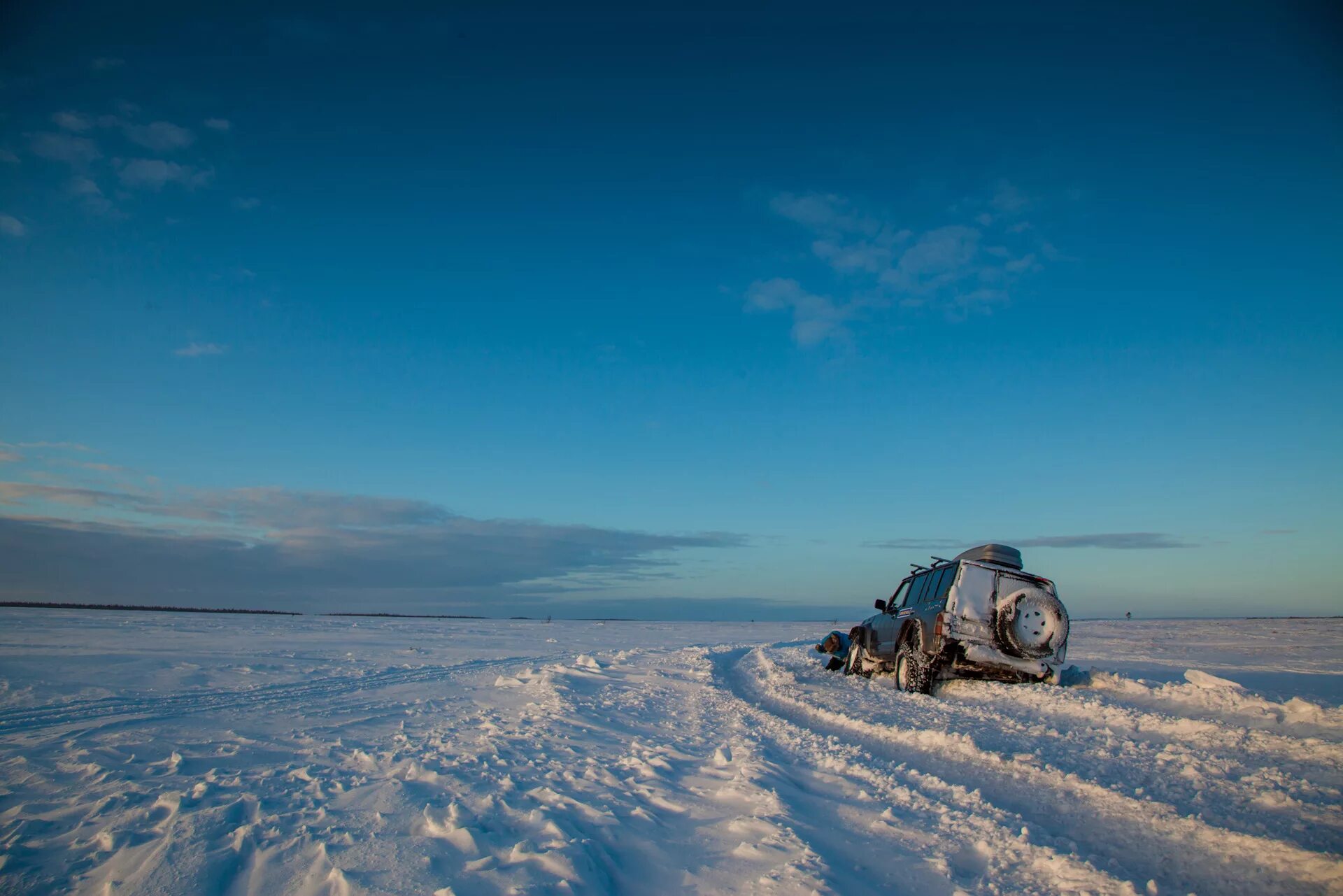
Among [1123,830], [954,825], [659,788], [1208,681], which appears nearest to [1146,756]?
[1123,830]

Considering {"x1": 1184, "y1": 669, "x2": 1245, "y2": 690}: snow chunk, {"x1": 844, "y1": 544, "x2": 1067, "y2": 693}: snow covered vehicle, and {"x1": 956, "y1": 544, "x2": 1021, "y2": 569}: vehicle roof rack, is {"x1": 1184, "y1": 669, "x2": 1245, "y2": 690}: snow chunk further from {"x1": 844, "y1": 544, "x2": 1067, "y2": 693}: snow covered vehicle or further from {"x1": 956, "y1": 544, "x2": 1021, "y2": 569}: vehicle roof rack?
{"x1": 956, "y1": 544, "x2": 1021, "y2": 569}: vehicle roof rack

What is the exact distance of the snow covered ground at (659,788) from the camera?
11.9ft

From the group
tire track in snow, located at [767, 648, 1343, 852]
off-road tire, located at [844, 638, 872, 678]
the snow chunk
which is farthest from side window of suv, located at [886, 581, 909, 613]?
the snow chunk

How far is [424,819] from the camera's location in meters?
4.31

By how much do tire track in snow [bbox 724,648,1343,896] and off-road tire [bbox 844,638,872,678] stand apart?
676 centimetres

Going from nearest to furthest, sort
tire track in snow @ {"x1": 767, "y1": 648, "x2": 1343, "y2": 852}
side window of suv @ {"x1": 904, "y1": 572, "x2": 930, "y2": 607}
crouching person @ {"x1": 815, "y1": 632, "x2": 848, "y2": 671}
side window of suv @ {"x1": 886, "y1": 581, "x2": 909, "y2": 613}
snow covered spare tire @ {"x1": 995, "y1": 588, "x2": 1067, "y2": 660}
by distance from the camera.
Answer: tire track in snow @ {"x1": 767, "y1": 648, "x2": 1343, "y2": 852}, snow covered spare tire @ {"x1": 995, "y1": 588, "x2": 1067, "y2": 660}, side window of suv @ {"x1": 904, "y1": 572, "x2": 930, "y2": 607}, side window of suv @ {"x1": 886, "y1": 581, "x2": 909, "y2": 613}, crouching person @ {"x1": 815, "y1": 632, "x2": 848, "y2": 671}

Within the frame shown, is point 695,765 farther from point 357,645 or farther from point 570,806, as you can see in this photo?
point 357,645

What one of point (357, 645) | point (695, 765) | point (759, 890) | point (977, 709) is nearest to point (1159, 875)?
point (759, 890)

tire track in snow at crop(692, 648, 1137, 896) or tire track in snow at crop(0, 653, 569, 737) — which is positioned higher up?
tire track in snow at crop(692, 648, 1137, 896)

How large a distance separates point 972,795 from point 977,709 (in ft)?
13.4

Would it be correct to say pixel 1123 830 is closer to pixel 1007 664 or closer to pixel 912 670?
pixel 1007 664

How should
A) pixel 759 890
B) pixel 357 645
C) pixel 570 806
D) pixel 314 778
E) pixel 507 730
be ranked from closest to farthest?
1. pixel 759 890
2. pixel 570 806
3. pixel 314 778
4. pixel 507 730
5. pixel 357 645

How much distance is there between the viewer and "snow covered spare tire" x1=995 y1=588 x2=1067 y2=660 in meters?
9.09

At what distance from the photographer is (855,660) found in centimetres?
1386
